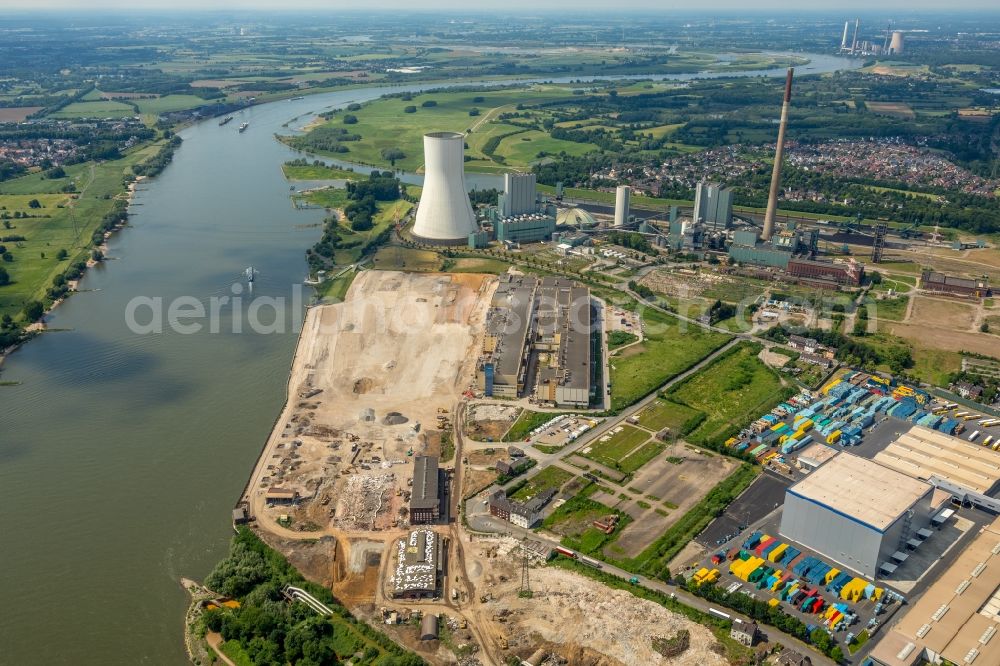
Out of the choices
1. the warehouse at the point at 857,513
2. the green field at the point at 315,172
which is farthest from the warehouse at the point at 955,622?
the green field at the point at 315,172

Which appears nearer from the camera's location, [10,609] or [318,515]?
[10,609]

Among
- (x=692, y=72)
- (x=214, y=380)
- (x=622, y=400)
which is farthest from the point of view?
(x=692, y=72)

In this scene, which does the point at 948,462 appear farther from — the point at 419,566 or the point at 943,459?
the point at 419,566

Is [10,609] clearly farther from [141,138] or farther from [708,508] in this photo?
[141,138]

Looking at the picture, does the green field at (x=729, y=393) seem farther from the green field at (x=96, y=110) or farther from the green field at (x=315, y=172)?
the green field at (x=96, y=110)

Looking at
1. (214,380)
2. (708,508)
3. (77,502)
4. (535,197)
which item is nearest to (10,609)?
(77,502)

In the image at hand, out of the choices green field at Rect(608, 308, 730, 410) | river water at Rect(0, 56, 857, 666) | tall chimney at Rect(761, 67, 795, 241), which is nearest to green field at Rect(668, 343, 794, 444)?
green field at Rect(608, 308, 730, 410)

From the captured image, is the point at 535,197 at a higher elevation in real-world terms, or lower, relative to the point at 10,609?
higher
